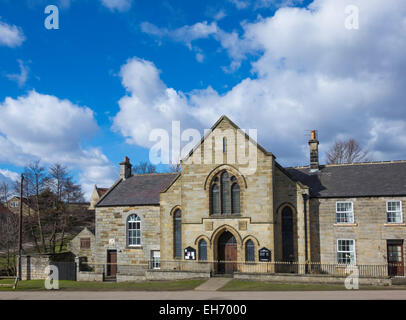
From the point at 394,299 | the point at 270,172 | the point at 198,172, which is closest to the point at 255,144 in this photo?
the point at 270,172

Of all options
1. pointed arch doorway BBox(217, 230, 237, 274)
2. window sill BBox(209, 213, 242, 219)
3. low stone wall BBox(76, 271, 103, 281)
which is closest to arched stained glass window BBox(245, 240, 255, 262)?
pointed arch doorway BBox(217, 230, 237, 274)

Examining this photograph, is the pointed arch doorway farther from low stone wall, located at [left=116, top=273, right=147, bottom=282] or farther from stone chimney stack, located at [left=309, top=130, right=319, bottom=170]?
stone chimney stack, located at [left=309, top=130, right=319, bottom=170]

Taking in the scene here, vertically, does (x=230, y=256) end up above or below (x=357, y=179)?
below

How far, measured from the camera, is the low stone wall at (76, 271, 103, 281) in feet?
101

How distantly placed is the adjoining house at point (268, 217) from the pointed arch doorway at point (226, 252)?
0.23ft

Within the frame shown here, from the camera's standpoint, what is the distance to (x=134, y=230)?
3216cm

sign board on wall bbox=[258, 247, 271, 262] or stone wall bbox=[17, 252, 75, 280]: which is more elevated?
sign board on wall bbox=[258, 247, 271, 262]

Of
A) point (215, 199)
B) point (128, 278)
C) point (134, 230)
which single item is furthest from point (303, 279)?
point (134, 230)

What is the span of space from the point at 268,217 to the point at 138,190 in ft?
42.8

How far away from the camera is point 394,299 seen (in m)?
17.2

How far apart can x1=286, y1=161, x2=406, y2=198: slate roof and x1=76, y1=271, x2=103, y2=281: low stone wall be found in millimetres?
17864

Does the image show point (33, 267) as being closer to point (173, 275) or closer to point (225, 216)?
point (173, 275)

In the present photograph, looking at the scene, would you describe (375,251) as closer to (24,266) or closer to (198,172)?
(198,172)
